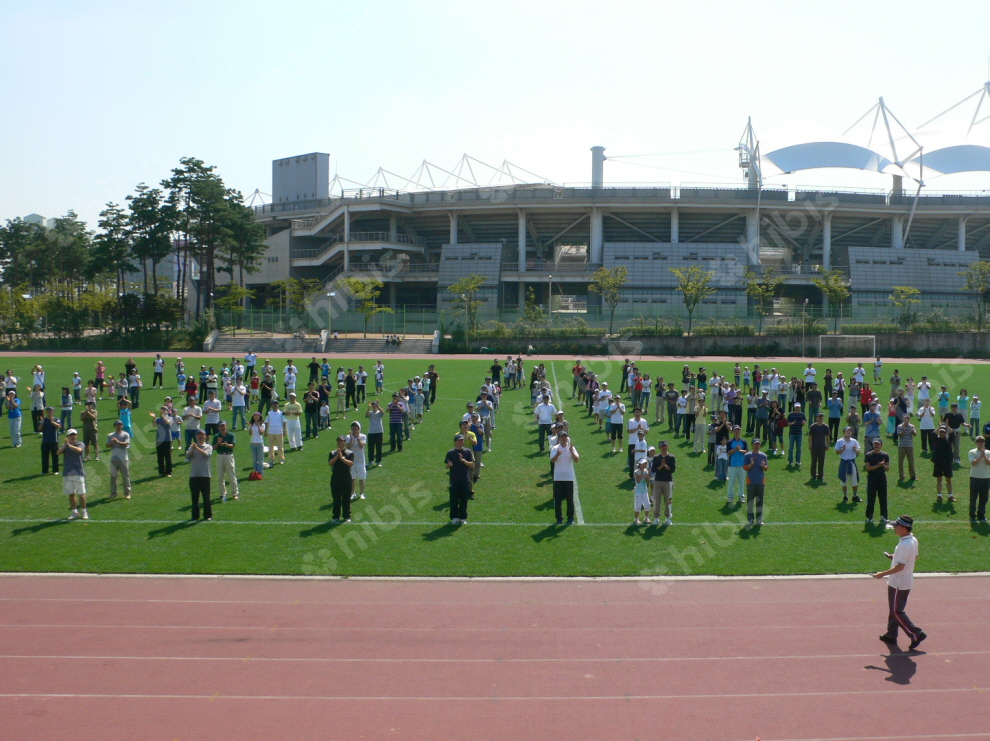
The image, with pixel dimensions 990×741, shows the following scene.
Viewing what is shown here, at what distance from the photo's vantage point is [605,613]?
369 inches

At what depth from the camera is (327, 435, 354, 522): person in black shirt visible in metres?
12.8

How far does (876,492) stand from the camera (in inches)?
504

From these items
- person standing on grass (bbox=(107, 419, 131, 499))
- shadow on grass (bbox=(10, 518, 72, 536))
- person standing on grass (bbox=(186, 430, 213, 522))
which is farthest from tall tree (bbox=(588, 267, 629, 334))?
shadow on grass (bbox=(10, 518, 72, 536))

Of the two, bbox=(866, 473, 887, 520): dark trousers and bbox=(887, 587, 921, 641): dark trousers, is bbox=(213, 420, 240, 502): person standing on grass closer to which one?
bbox=(887, 587, 921, 641): dark trousers

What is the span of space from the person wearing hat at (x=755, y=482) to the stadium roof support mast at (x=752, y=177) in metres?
59.9

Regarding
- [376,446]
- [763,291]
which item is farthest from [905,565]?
[763,291]

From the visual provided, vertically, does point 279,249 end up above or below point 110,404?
above

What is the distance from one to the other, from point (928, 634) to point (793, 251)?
73.7 meters

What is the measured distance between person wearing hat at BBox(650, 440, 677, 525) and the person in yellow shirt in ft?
30.2

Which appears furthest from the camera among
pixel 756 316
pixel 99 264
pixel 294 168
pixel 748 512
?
pixel 294 168

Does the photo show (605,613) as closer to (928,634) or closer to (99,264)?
(928,634)

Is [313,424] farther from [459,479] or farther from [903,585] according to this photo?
[903,585]

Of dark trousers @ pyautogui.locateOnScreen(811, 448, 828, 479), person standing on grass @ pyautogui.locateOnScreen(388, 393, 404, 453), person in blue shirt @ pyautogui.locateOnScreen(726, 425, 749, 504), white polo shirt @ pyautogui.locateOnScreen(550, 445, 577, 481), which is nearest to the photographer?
white polo shirt @ pyautogui.locateOnScreen(550, 445, 577, 481)

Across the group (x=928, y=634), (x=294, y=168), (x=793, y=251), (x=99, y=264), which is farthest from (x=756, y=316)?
(x=294, y=168)
